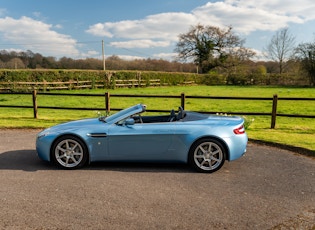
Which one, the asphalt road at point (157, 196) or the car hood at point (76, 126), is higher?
the car hood at point (76, 126)

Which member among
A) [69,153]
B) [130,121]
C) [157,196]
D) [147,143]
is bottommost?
[157,196]

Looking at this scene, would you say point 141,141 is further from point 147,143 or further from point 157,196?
point 157,196

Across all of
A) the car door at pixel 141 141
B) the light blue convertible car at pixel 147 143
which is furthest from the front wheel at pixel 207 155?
the car door at pixel 141 141

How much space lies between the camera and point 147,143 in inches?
201

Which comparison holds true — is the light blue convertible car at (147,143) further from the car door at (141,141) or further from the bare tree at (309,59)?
the bare tree at (309,59)

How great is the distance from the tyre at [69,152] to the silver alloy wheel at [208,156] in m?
2.02

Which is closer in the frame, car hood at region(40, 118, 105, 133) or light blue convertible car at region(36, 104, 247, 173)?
A: light blue convertible car at region(36, 104, 247, 173)

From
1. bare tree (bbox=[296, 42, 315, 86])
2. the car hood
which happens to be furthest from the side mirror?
bare tree (bbox=[296, 42, 315, 86])

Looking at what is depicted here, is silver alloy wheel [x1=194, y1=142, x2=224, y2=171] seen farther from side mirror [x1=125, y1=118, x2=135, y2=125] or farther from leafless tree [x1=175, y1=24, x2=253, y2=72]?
leafless tree [x1=175, y1=24, x2=253, y2=72]

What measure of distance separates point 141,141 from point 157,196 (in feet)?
4.24

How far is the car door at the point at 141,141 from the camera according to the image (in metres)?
5.09

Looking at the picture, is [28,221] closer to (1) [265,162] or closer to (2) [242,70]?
(1) [265,162]

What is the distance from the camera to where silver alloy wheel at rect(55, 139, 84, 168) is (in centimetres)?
521

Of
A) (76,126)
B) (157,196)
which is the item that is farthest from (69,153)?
(157,196)
